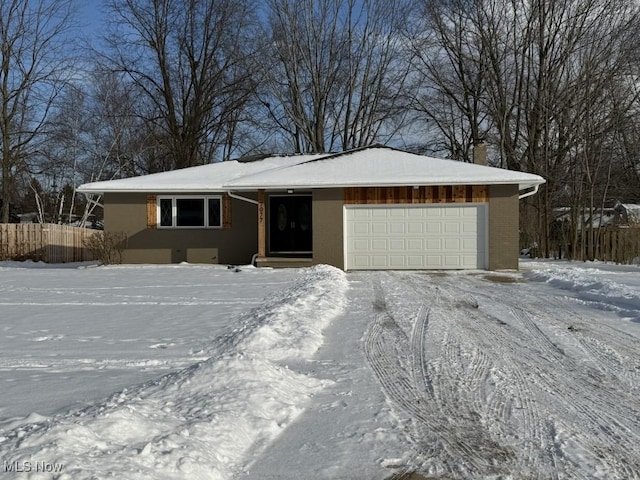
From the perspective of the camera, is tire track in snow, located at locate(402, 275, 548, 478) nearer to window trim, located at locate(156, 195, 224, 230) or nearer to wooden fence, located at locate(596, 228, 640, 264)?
window trim, located at locate(156, 195, 224, 230)

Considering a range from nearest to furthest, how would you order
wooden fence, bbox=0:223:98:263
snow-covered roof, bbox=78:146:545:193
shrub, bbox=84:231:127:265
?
snow-covered roof, bbox=78:146:545:193 → shrub, bbox=84:231:127:265 → wooden fence, bbox=0:223:98:263

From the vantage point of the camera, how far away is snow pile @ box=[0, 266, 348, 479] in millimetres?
2566

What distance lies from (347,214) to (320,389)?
11.3 m

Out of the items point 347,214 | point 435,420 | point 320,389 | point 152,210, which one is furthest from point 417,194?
point 435,420

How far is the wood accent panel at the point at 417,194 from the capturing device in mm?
14742

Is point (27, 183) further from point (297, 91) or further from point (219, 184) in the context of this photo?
point (219, 184)

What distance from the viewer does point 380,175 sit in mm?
15086

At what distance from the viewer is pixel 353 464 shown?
9.59ft

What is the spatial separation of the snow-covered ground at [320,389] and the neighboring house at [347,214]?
644 cm

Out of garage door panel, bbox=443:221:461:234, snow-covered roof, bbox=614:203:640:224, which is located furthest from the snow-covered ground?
snow-covered roof, bbox=614:203:640:224

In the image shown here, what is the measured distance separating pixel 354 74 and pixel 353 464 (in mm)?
31333

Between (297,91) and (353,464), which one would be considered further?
(297,91)

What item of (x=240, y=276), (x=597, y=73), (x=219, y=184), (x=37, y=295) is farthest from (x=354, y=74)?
(x=37, y=295)

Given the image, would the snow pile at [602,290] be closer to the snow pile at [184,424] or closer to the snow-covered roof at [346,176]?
the snow-covered roof at [346,176]
